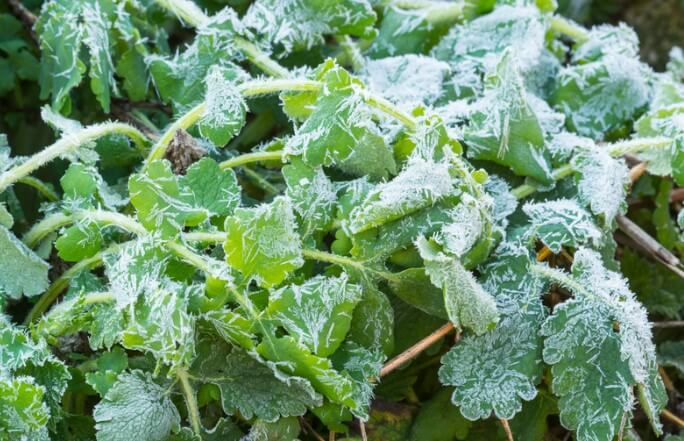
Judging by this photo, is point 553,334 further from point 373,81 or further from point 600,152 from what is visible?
point 373,81

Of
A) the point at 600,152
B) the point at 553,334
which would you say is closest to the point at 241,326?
the point at 553,334

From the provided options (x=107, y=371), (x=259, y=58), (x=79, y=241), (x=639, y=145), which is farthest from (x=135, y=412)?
(x=639, y=145)

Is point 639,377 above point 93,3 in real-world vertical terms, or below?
below

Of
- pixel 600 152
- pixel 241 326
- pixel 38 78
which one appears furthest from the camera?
pixel 38 78

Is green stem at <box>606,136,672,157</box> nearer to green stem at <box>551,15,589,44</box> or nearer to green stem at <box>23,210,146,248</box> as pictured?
green stem at <box>551,15,589,44</box>

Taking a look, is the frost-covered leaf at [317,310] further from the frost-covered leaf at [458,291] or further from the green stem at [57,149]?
the green stem at [57,149]

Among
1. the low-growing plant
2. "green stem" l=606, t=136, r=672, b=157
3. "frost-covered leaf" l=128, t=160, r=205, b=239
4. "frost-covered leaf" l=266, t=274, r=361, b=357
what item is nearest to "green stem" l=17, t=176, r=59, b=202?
the low-growing plant

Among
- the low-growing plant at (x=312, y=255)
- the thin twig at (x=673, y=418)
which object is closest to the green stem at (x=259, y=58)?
the low-growing plant at (x=312, y=255)
